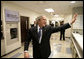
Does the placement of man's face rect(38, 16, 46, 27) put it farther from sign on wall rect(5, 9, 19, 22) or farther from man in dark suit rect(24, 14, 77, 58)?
sign on wall rect(5, 9, 19, 22)

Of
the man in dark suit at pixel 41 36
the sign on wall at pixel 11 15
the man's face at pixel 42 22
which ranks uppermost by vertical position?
the sign on wall at pixel 11 15

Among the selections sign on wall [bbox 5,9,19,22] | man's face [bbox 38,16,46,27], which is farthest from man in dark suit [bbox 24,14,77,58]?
sign on wall [bbox 5,9,19,22]

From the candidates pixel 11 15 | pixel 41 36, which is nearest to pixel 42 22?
pixel 41 36

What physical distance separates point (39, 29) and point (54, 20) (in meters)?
12.1

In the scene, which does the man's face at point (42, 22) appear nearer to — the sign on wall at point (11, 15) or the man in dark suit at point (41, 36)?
the man in dark suit at point (41, 36)

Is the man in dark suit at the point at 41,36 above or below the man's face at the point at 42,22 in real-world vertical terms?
below

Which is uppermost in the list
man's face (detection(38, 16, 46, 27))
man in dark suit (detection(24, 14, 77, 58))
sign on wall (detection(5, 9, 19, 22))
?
sign on wall (detection(5, 9, 19, 22))

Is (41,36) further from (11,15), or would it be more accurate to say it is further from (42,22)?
(11,15)

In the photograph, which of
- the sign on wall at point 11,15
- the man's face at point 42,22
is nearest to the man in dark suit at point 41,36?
the man's face at point 42,22

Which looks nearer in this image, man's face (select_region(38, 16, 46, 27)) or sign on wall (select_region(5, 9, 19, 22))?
man's face (select_region(38, 16, 46, 27))

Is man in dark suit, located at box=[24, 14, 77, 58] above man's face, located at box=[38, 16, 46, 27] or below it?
below

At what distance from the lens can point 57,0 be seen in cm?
402

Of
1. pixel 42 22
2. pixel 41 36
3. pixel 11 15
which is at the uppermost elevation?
pixel 11 15

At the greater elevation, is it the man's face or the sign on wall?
the sign on wall
